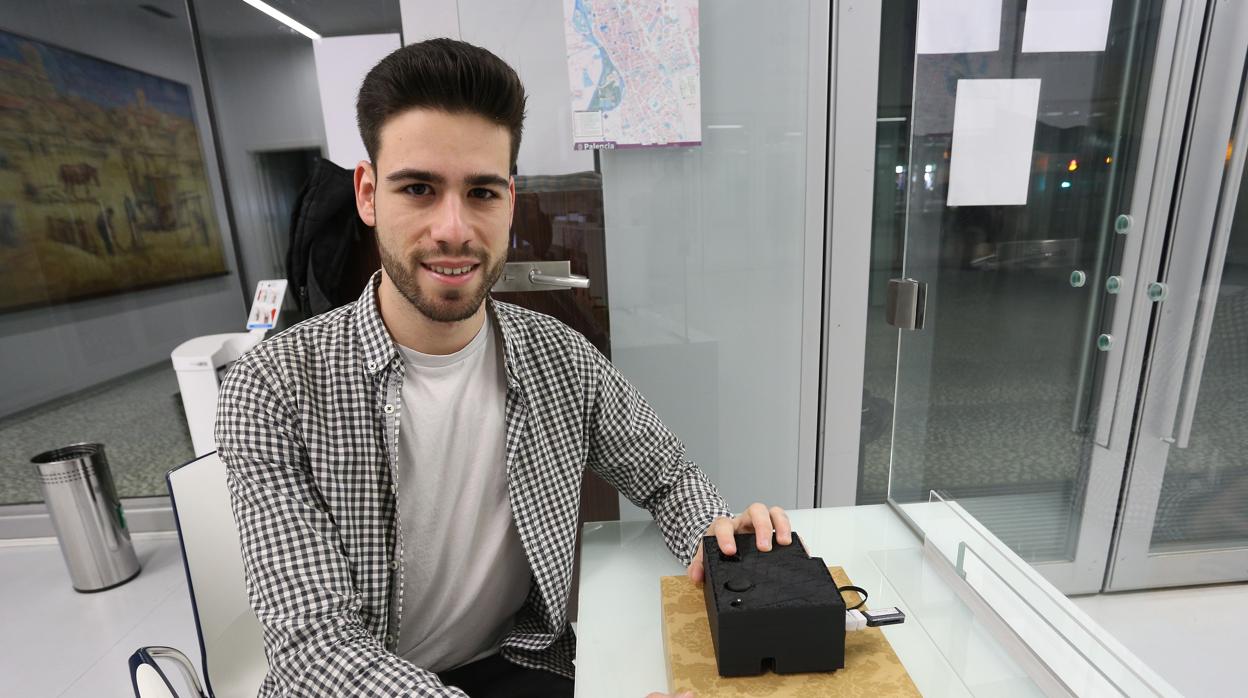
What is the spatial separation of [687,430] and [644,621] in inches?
41.3

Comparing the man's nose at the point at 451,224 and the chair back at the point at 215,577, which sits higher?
the man's nose at the point at 451,224

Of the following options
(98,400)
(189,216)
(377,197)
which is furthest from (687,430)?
(98,400)

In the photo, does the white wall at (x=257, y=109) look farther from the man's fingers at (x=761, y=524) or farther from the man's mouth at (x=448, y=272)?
the man's fingers at (x=761, y=524)

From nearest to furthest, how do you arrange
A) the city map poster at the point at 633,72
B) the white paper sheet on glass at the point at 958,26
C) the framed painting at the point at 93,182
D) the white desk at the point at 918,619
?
the white desk at the point at 918,619 → the white paper sheet on glass at the point at 958,26 → the city map poster at the point at 633,72 → the framed painting at the point at 93,182

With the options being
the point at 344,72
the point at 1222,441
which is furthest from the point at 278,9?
the point at 1222,441

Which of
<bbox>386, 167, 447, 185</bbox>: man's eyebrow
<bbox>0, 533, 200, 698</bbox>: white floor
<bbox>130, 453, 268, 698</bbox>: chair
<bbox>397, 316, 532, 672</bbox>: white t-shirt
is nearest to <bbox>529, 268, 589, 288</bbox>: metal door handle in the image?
<bbox>397, 316, 532, 672</bbox>: white t-shirt

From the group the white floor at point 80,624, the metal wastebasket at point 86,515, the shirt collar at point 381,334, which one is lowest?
the white floor at point 80,624

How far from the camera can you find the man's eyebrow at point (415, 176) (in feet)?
3.08

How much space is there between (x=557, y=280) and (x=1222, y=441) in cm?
139

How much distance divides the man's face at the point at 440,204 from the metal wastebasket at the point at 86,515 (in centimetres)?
203

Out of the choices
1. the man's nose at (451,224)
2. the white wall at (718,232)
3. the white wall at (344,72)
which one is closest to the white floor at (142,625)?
the man's nose at (451,224)

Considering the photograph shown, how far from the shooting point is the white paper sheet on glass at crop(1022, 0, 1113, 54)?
71cm

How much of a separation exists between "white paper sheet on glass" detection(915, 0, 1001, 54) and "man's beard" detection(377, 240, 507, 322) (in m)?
0.85

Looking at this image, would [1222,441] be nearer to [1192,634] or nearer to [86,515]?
[1192,634]
